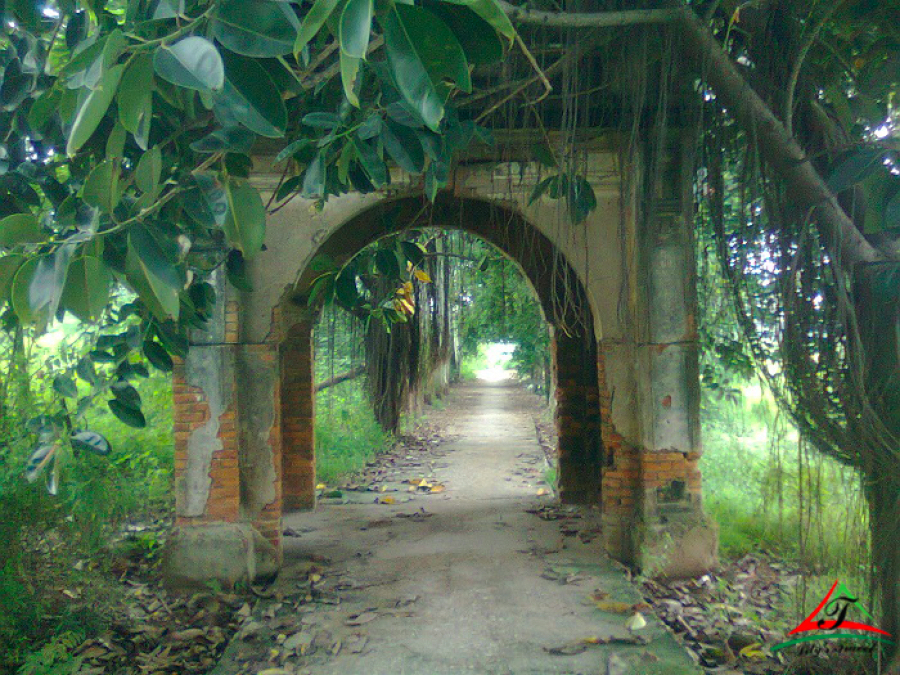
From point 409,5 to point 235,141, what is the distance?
123cm

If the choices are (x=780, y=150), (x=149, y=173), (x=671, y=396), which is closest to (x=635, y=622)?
(x=671, y=396)

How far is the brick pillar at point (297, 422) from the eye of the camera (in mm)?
7473

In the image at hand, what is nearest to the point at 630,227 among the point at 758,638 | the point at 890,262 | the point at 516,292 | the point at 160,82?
the point at 890,262

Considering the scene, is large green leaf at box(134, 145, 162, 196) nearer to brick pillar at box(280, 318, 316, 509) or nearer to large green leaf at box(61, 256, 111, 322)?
large green leaf at box(61, 256, 111, 322)

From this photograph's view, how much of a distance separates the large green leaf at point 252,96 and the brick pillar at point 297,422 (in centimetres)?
581

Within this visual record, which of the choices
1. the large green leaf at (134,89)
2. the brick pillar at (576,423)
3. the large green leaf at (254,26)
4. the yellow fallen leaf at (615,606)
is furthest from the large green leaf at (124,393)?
the brick pillar at (576,423)

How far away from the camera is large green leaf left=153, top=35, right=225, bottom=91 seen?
141cm

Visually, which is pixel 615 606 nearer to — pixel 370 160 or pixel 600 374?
pixel 600 374

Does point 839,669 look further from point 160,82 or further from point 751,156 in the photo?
point 160,82

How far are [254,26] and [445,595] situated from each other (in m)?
4.00

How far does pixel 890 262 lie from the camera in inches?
119

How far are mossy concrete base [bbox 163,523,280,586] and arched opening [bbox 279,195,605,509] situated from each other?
218 cm

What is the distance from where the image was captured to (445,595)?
4.74 m

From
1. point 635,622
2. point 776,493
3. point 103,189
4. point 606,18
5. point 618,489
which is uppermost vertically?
point 606,18
